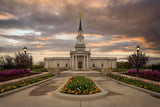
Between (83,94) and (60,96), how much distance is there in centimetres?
178

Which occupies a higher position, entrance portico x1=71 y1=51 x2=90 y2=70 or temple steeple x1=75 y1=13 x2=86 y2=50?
temple steeple x1=75 y1=13 x2=86 y2=50

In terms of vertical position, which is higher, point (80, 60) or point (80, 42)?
point (80, 42)

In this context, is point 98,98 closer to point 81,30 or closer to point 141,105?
point 141,105

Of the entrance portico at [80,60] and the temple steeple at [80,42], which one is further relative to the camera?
the temple steeple at [80,42]

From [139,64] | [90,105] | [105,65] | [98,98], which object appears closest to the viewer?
Result: [90,105]

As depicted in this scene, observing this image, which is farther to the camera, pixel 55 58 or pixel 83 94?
pixel 55 58

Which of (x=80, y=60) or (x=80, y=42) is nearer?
(x=80, y=60)

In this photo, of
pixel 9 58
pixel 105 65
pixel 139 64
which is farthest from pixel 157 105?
pixel 105 65

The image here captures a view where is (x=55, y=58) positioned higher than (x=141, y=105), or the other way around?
(x=55, y=58)

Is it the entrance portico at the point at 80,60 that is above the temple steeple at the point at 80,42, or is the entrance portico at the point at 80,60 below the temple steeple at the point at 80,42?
below

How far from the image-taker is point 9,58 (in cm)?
5094

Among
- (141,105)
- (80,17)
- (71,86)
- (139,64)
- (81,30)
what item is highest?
(80,17)

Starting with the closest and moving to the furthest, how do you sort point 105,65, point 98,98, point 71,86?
point 98,98
point 71,86
point 105,65

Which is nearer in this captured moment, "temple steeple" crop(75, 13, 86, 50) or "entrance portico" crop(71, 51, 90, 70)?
"entrance portico" crop(71, 51, 90, 70)
